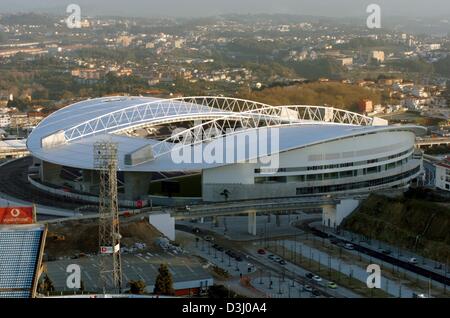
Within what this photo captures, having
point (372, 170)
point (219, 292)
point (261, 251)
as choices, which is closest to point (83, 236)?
point (261, 251)

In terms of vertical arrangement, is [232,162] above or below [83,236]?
above

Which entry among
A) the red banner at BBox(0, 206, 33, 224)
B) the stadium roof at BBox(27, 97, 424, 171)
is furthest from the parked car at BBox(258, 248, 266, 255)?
the red banner at BBox(0, 206, 33, 224)

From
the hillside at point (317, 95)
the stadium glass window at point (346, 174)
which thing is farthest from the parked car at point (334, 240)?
the hillside at point (317, 95)

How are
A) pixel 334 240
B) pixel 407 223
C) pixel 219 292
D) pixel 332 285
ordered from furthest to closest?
pixel 334 240
pixel 407 223
pixel 332 285
pixel 219 292

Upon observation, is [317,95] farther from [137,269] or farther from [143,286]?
[143,286]

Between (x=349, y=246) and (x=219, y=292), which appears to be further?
(x=349, y=246)

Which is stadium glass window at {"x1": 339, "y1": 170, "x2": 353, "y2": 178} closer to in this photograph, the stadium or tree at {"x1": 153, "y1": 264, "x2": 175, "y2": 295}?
the stadium
